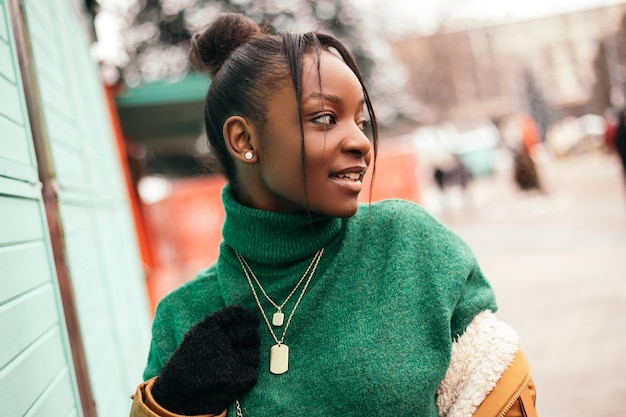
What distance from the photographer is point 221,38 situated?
5.85 ft

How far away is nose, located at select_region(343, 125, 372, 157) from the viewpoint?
1522mm

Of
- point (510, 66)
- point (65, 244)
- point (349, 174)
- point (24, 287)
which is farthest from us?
point (510, 66)

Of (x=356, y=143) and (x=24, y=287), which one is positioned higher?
(x=356, y=143)

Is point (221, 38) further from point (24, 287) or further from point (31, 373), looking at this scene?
point (31, 373)

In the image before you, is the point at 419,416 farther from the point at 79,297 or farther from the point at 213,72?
the point at 79,297

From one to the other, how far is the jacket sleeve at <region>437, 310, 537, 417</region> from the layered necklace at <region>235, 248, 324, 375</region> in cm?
39

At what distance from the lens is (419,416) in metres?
1.48

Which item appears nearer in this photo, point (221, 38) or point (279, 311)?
point (279, 311)

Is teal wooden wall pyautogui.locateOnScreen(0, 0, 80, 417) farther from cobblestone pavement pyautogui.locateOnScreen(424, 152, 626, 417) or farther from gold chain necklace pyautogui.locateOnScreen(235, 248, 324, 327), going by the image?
cobblestone pavement pyautogui.locateOnScreen(424, 152, 626, 417)

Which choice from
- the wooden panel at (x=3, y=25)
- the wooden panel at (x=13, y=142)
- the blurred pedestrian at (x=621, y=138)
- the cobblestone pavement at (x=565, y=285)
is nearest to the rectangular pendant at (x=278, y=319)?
the wooden panel at (x=13, y=142)

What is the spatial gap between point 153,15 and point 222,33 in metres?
19.5

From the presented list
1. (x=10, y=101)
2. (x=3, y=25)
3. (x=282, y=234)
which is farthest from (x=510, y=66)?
(x=282, y=234)

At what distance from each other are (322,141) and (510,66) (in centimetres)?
5144

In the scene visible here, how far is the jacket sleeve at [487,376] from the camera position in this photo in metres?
1.48
